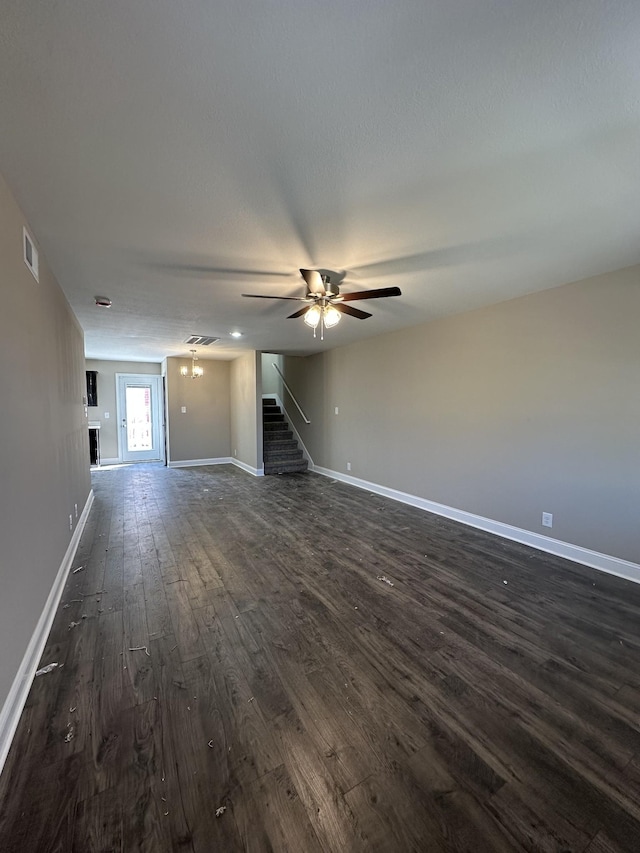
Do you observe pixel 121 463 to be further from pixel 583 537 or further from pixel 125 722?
pixel 583 537

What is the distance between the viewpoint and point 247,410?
23.6 ft

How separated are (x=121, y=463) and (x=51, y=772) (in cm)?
780

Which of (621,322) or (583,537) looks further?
(583,537)

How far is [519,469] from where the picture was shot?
11.6ft

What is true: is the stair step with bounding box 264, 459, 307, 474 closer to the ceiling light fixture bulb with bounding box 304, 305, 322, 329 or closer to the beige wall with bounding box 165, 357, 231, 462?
the beige wall with bounding box 165, 357, 231, 462

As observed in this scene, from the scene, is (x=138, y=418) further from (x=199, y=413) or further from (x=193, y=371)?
(x=193, y=371)

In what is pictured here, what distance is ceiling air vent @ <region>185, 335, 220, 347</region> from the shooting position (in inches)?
213

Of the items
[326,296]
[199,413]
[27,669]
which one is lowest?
[27,669]

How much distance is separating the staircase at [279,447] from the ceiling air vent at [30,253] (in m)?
5.14

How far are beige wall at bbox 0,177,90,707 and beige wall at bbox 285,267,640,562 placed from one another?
3955mm

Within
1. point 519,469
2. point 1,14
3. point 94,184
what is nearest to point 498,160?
point 1,14

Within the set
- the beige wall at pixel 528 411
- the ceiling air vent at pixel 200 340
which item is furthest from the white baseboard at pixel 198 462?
the beige wall at pixel 528 411

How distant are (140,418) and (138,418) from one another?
1.8 inches

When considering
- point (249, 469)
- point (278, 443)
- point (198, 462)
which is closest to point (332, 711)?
point (249, 469)
